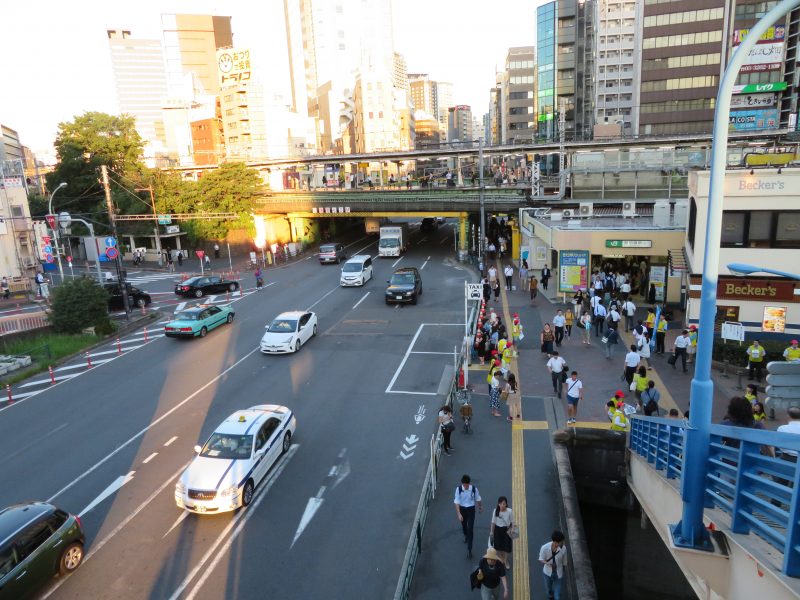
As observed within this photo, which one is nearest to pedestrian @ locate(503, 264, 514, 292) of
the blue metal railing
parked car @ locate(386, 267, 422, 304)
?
parked car @ locate(386, 267, 422, 304)

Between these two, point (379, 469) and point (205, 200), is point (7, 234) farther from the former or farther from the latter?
point (379, 469)

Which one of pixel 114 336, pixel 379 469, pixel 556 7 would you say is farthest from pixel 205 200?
pixel 556 7

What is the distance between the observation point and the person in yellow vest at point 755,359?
1680cm

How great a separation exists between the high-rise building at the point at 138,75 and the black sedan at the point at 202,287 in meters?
173

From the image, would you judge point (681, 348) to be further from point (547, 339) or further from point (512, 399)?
point (512, 399)

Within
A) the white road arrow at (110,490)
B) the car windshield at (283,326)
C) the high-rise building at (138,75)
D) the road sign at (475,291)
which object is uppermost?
the high-rise building at (138,75)

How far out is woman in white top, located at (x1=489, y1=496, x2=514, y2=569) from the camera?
8875 millimetres

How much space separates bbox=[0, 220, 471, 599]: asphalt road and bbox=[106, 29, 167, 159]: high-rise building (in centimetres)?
18992

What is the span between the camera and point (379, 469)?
13125 millimetres

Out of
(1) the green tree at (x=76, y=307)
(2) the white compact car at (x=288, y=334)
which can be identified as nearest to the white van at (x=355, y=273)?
(2) the white compact car at (x=288, y=334)

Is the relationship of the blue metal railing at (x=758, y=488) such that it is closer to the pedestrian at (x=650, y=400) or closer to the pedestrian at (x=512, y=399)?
the pedestrian at (x=650, y=400)

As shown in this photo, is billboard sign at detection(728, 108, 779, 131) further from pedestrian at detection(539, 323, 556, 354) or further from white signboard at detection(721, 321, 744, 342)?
pedestrian at detection(539, 323, 556, 354)

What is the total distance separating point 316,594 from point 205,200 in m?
47.1

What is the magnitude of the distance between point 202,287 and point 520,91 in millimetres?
Result: 103663
